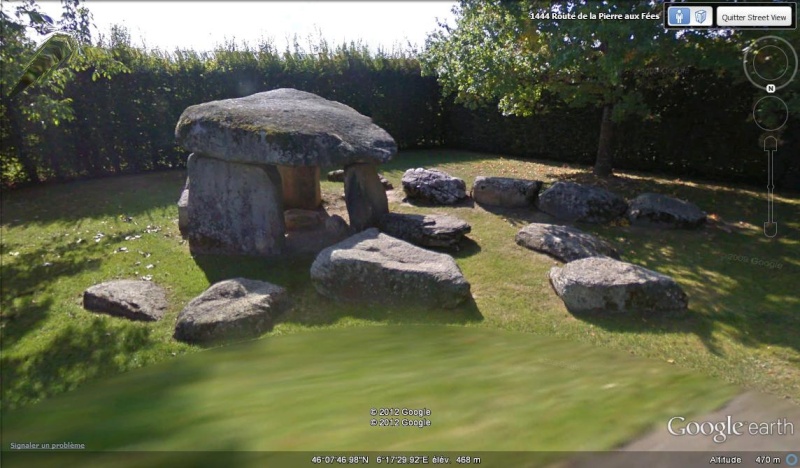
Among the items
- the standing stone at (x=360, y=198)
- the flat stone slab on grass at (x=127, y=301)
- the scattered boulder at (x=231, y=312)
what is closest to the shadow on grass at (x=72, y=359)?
the flat stone slab on grass at (x=127, y=301)

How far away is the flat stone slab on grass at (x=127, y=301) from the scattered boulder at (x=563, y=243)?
550 cm

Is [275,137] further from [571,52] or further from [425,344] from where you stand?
[571,52]

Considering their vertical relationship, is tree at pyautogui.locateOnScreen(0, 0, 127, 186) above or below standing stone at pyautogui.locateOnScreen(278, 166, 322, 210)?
above

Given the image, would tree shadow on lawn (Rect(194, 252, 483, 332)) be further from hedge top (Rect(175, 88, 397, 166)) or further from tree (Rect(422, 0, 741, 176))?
tree (Rect(422, 0, 741, 176))

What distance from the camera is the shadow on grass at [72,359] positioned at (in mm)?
4457

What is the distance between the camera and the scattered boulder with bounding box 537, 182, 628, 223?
945cm

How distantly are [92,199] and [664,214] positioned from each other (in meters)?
12.4

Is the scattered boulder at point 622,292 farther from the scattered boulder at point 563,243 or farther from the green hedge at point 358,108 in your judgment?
the green hedge at point 358,108

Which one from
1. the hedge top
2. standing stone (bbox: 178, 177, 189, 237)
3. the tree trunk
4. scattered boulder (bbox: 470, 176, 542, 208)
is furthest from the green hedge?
the hedge top

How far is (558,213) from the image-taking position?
32.0 feet

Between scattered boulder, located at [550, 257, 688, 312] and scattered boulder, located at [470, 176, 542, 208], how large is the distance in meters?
4.26

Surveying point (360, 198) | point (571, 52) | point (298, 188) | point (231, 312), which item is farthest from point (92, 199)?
point (571, 52)

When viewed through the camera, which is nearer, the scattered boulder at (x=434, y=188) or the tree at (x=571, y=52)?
the tree at (x=571, y=52)

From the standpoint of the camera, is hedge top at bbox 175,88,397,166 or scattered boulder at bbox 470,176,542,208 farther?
scattered boulder at bbox 470,176,542,208
